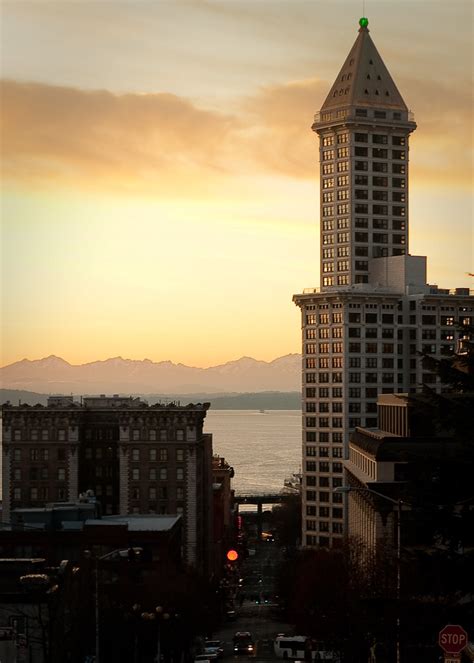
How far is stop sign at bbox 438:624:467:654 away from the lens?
45312mm

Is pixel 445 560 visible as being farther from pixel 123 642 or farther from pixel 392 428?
pixel 392 428

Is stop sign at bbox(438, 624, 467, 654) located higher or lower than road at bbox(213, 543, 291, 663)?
higher

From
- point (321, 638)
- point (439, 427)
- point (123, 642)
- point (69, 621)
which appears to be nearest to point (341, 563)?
point (321, 638)

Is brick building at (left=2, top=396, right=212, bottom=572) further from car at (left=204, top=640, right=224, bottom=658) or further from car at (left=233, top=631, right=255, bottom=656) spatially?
car at (left=233, top=631, right=255, bottom=656)

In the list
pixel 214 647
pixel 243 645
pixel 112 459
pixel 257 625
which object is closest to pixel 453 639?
pixel 214 647

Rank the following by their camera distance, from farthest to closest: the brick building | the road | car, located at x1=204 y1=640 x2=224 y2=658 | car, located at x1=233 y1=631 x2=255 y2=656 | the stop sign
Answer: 1. the brick building
2. the road
3. car, located at x1=233 y1=631 x2=255 y2=656
4. car, located at x1=204 y1=640 x2=224 y2=658
5. the stop sign

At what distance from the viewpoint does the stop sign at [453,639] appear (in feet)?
149

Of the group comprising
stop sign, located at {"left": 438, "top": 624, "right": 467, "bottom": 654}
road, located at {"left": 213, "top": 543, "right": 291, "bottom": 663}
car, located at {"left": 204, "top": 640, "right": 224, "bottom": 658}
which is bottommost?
road, located at {"left": 213, "top": 543, "right": 291, "bottom": 663}

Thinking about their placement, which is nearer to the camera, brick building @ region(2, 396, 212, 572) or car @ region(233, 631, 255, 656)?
car @ region(233, 631, 255, 656)

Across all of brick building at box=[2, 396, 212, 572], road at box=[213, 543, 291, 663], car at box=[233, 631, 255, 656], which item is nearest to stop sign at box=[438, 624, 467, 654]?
road at box=[213, 543, 291, 663]

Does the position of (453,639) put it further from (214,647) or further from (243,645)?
(243,645)

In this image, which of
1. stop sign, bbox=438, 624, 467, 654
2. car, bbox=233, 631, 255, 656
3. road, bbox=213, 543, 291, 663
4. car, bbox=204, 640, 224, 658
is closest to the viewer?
stop sign, bbox=438, 624, 467, 654

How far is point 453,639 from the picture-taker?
45.4m

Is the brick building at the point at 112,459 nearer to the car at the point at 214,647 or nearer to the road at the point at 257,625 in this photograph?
the road at the point at 257,625
